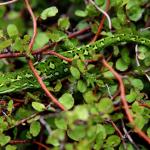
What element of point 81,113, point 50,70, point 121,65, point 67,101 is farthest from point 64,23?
point 81,113

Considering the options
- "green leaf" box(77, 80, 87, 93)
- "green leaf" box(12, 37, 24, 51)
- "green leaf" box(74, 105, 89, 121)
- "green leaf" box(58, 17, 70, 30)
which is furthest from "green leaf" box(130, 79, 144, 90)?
"green leaf" box(74, 105, 89, 121)

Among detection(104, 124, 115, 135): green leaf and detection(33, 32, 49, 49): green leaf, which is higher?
detection(33, 32, 49, 49): green leaf

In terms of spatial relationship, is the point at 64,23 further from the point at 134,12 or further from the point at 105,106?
the point at 105,106

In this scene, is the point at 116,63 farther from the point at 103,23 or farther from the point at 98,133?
the point at 98,133

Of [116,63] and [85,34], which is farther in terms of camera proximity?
[85,34]

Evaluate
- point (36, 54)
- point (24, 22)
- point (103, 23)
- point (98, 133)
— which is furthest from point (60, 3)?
point (98, 133)

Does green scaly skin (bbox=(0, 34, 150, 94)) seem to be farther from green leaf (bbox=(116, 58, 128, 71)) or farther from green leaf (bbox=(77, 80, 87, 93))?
green leaf (bbox=(77, 80, 87, 93))
